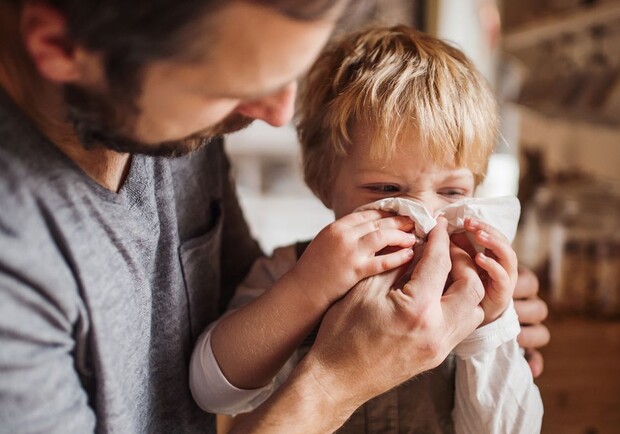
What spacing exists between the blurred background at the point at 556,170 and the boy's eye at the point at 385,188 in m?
0.91

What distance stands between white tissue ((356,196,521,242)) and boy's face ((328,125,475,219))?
0.15 feet

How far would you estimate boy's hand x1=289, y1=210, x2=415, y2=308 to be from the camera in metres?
0.96

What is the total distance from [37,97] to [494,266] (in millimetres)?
679

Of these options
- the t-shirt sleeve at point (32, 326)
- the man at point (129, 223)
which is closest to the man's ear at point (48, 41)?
the man at point (129, 223)

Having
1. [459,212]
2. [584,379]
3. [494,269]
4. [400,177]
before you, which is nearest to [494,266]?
[494,269]

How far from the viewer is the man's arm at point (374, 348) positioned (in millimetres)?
→ 898

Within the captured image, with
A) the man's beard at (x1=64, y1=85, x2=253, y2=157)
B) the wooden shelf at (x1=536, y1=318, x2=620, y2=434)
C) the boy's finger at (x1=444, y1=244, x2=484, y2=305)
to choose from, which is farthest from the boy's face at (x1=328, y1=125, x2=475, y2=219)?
the wooden shelf at (x1=536, y1=318, x2=620, y2=434)

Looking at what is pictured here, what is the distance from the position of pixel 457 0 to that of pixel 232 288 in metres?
2.99

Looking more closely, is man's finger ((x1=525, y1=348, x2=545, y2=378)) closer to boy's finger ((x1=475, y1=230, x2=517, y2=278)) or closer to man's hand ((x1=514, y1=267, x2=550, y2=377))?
man's hand ((x1=514, y1=267, x2=550, y2=377))

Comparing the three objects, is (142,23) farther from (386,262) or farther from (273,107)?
(386,262)

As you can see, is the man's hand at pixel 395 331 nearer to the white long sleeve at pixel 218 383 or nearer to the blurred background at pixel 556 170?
the white long sleeve at pixel 218 383

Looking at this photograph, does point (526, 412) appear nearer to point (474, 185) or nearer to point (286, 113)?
point (474, 185)

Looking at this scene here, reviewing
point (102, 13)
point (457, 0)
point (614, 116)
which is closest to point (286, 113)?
point (102, 13)

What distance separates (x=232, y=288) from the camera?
1.36 m
